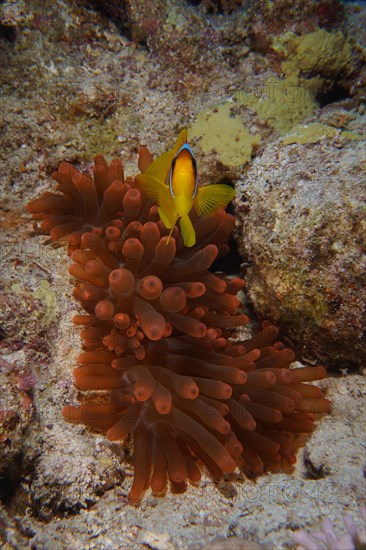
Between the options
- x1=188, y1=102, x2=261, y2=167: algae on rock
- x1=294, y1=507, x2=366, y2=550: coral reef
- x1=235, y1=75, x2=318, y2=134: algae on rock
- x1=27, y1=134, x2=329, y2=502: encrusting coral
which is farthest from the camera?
x1=235, y1=75, x2=318, y2=134: algae on rock

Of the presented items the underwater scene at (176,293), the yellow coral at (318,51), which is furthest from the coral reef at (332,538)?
the yellow coral at (318,51)

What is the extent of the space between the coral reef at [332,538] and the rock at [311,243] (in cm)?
111

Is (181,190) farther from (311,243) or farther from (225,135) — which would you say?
(225,135)

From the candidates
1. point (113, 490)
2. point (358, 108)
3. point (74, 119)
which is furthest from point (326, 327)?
point (74, 119)

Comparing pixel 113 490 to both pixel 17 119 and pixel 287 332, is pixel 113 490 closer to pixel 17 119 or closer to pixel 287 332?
pixel 287 332

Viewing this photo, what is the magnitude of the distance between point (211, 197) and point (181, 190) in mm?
419

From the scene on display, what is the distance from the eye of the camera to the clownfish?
6.13ft

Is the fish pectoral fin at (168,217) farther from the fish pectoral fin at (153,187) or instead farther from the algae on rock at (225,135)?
the algae on rock at (225,135)

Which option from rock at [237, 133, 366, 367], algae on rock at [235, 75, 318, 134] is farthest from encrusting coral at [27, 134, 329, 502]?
algae on rock at [235, 75, 318, 134]

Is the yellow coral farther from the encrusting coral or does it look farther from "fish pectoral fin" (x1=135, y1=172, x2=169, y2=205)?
"fish pectoral fin" (x1=135, y1=172, x2=169, y2=205)

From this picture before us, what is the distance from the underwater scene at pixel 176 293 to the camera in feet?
6.33

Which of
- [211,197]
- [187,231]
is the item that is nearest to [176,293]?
[187,231]

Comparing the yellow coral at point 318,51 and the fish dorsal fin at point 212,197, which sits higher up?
the yellow coral at point 318,51

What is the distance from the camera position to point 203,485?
2.13 m
